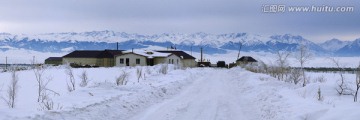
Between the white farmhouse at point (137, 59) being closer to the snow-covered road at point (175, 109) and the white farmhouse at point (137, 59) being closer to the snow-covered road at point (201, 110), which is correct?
the snow-covered road at point (175, 109)

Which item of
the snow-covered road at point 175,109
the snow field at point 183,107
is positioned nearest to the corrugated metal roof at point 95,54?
the snow field at point 183,107

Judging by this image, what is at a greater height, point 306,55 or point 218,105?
point 306,55

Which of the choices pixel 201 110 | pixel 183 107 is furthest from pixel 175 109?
pixel 201 110

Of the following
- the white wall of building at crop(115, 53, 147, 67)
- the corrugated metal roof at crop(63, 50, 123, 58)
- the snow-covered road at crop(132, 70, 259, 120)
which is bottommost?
the snow-covered road at crop(132, 70, 259, 120)

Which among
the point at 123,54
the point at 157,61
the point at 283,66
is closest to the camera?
the point at 283,66

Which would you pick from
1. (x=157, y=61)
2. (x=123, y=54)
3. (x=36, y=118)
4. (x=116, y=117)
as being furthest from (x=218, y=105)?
(x=157, y=61)

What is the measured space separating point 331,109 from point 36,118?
7.02 metres

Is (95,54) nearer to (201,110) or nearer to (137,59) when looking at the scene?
(137,59)

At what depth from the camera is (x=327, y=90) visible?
717 inches

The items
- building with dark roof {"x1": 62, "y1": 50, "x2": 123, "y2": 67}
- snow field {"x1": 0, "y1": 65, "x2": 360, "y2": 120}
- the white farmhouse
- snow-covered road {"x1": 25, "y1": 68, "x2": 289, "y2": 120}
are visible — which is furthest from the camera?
building with dark roof {"x1": 62, "y1": 50, "x2": 123, "y2": 67}

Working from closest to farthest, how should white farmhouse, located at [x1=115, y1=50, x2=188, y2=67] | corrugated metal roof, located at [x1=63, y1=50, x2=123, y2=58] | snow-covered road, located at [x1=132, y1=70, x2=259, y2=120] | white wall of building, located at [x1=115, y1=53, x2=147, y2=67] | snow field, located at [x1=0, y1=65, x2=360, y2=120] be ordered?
1. snow field, located at [x1=0, y1=65, x2=360, y2=120]
2. snow-covered road, located at [x1=132, y1=70, x2=259, y2=120]
3. white wall of building, located at [x1=115, y1=53, x2=147, y2=67]
4. white farmhouse, located at [x1=115, y1=50, x2=188, y2=67]
5. corrugated metal roof, located at [x1=63, y1=50, x2=123, y2=58]

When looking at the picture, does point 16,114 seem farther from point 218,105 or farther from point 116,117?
point 218,105

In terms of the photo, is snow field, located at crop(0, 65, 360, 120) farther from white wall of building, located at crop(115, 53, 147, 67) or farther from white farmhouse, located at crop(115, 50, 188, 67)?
white farmhouse, located at crop(115, 50, 188, 67)

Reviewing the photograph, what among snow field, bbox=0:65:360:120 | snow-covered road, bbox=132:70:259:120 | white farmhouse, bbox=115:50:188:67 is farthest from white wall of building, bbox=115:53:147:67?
snow-covered road, bbox=132:70:259:120
